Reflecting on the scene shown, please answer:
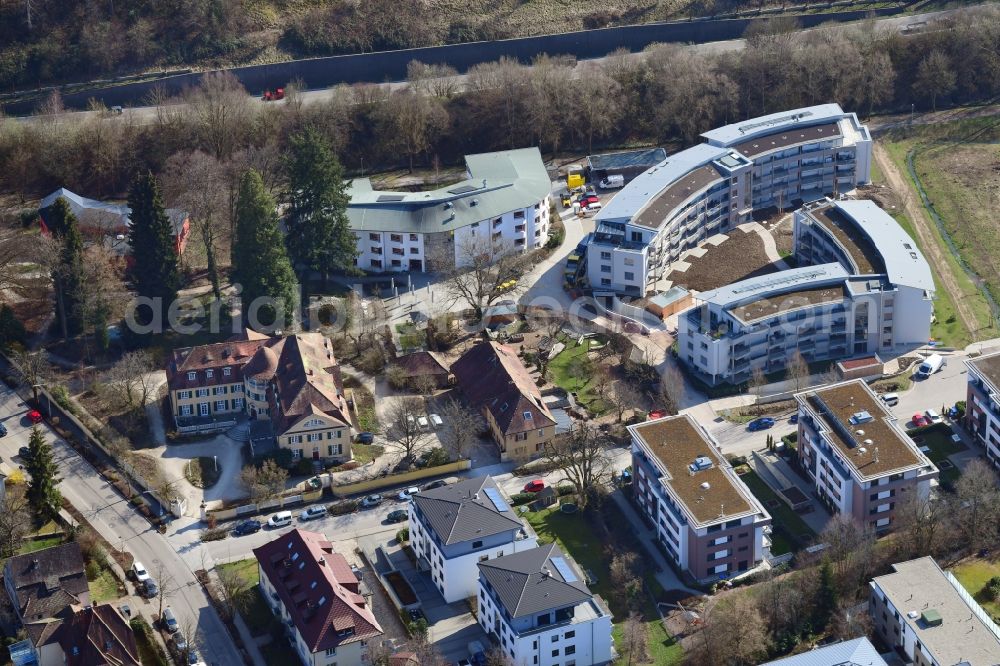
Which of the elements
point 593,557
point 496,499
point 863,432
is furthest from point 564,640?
point 863,432

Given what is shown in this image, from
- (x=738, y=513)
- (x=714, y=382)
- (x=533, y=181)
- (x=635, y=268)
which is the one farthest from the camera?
(x=533, y=181)

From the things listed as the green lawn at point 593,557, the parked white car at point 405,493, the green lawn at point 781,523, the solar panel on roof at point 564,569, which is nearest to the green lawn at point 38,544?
the parked white car at point 405,493

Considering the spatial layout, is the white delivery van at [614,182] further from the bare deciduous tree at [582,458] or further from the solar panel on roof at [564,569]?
the solar panel on roof at [564,569]

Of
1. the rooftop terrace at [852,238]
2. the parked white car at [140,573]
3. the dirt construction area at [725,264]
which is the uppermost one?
the rooftop terrace at [852,238]

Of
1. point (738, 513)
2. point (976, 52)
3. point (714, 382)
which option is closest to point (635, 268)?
point (714, 382)

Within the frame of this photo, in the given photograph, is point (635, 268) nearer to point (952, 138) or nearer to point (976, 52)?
point (952, 138)

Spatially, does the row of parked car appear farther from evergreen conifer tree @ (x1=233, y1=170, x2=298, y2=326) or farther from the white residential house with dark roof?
evergreen conifer tree @ (x1=233, y1=170, x2=298, y2=326)
